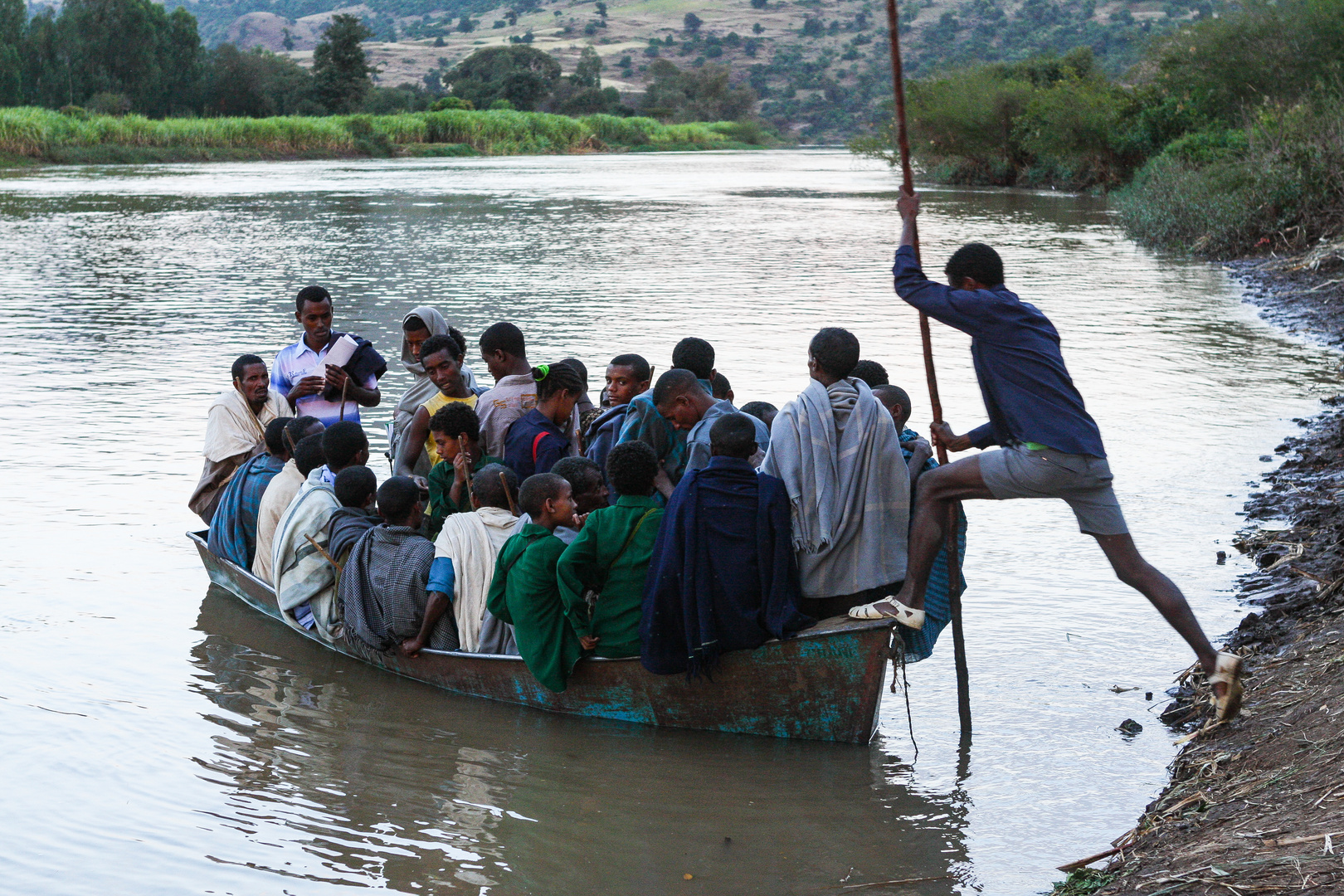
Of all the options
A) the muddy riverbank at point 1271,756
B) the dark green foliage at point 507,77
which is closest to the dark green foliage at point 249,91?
the dark green foliage at point 507,77

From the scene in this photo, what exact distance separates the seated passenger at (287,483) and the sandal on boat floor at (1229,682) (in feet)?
13.0

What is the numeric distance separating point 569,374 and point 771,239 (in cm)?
1965

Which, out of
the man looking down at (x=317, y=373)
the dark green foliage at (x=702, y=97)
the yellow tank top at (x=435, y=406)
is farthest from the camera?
the dark green foliage at (x=702, y=97)

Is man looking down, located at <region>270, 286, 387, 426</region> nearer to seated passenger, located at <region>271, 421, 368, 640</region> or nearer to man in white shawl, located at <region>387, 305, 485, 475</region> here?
man in white shawl, located at <region>387, 305, 485, 475</region>

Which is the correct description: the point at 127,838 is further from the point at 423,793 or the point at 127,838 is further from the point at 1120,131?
the point at 1120,131

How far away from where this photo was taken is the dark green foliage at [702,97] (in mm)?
119150

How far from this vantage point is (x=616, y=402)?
20.4 feet

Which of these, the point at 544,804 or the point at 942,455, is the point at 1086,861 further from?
the point at 544,804

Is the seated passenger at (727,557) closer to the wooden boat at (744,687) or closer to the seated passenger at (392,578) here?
the wooden boat at (744,687)

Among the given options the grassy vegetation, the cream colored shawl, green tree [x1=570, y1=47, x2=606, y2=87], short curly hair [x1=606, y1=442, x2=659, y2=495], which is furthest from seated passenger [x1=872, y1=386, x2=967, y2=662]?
green tree [x1=570, y1=47, x2=606, y2=87]

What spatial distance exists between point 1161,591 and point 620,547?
192cm

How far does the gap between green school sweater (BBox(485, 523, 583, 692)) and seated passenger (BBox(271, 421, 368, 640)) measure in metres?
1.12

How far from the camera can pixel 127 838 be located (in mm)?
4504

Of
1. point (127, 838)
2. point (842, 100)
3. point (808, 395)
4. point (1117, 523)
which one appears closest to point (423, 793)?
point (127, 838)
